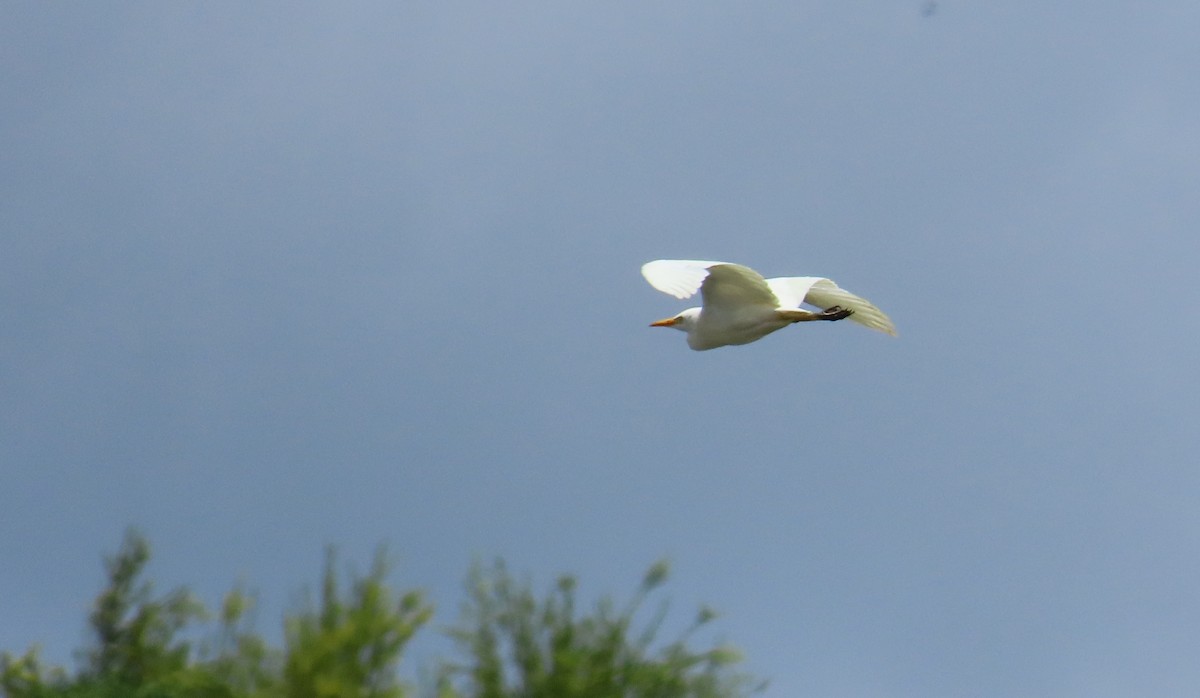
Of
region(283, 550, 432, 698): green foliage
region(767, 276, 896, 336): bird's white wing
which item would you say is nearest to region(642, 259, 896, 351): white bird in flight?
region(767, 276, 896, 336): bird's white wing

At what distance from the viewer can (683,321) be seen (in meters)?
10.8

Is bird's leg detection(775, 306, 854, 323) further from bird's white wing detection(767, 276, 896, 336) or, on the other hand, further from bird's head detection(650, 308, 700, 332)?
bird's head detection(650, 308, 700, 332)

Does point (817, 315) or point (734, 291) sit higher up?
point (734, 291)

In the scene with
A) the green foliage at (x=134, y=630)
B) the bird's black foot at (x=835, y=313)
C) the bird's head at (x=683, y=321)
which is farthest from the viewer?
the green foliage at (x=134, y=630)

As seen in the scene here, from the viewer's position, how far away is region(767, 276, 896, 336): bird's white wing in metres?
9.80

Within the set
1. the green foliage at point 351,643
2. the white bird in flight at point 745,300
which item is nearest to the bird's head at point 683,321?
the white bird in flight at point 745,300

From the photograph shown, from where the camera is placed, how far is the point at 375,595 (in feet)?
43.6

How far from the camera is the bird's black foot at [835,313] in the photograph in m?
9.55

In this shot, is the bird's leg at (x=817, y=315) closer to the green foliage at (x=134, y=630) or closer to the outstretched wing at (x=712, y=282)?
the outstretched wing at (x=712, y=282)

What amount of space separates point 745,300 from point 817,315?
599mm

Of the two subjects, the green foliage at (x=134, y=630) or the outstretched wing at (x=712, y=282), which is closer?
the outstretched wing at (x=712, y=282)

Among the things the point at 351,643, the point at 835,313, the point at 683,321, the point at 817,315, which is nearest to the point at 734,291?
the point at 817,315

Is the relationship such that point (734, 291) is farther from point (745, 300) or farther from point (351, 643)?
point (351, 643)

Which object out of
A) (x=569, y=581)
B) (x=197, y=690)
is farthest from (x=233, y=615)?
(x=569, y=581)
